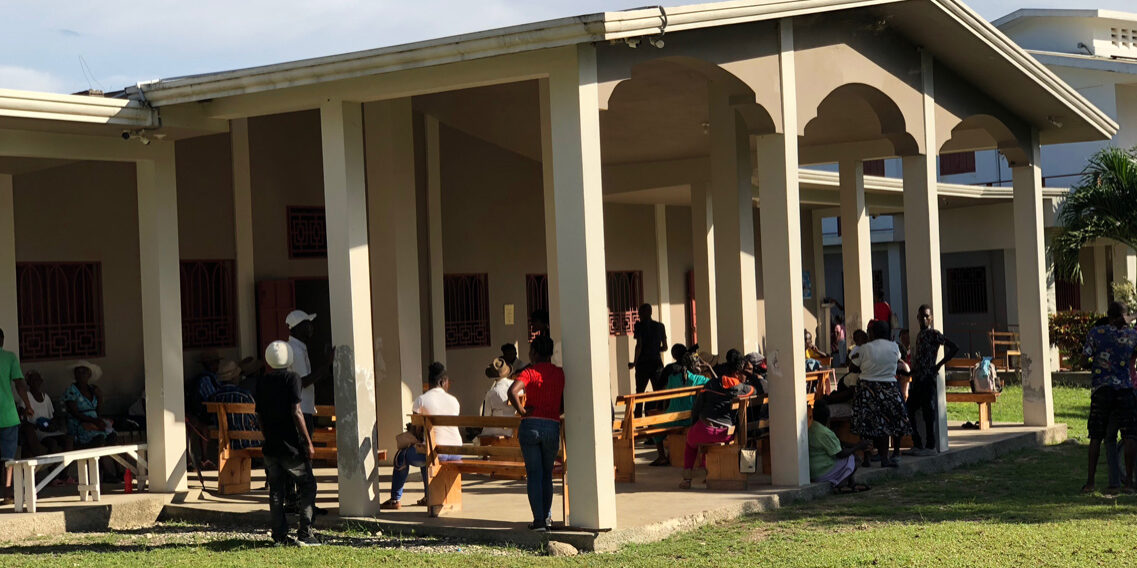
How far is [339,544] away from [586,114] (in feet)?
11.8

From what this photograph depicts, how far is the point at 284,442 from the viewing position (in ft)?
29.4

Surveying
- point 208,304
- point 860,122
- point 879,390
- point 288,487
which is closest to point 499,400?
point 288,487

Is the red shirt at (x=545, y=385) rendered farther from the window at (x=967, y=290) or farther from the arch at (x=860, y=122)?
the window at (x=967, y=290)

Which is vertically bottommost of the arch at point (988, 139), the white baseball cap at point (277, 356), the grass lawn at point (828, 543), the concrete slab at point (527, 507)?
the grass lawn at point (828, 543)

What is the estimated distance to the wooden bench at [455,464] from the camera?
9.28 m

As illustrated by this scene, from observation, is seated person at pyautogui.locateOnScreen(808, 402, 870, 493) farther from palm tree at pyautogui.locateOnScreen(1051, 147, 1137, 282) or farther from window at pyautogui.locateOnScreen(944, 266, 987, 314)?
window at pyautogui.locateOnScreen(944, 266, 987, 314)

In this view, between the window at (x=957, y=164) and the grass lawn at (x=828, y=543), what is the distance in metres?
21.4

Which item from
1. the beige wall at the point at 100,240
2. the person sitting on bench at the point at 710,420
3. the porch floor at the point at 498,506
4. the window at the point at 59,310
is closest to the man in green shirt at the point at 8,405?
the porch floor at the point at 498,506

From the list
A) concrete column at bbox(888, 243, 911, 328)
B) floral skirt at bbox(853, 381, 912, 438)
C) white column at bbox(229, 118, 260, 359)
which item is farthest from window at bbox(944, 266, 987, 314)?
white column at bbox(229, 118, 260, 359)

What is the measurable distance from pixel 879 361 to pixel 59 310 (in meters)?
7.87

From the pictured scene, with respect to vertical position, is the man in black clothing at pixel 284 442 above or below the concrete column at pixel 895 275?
below

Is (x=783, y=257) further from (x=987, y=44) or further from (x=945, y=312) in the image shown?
(x=945, y=312)

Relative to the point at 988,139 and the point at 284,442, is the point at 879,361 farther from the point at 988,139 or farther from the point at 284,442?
the point at 284,442

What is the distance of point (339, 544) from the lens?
916 centimetres
